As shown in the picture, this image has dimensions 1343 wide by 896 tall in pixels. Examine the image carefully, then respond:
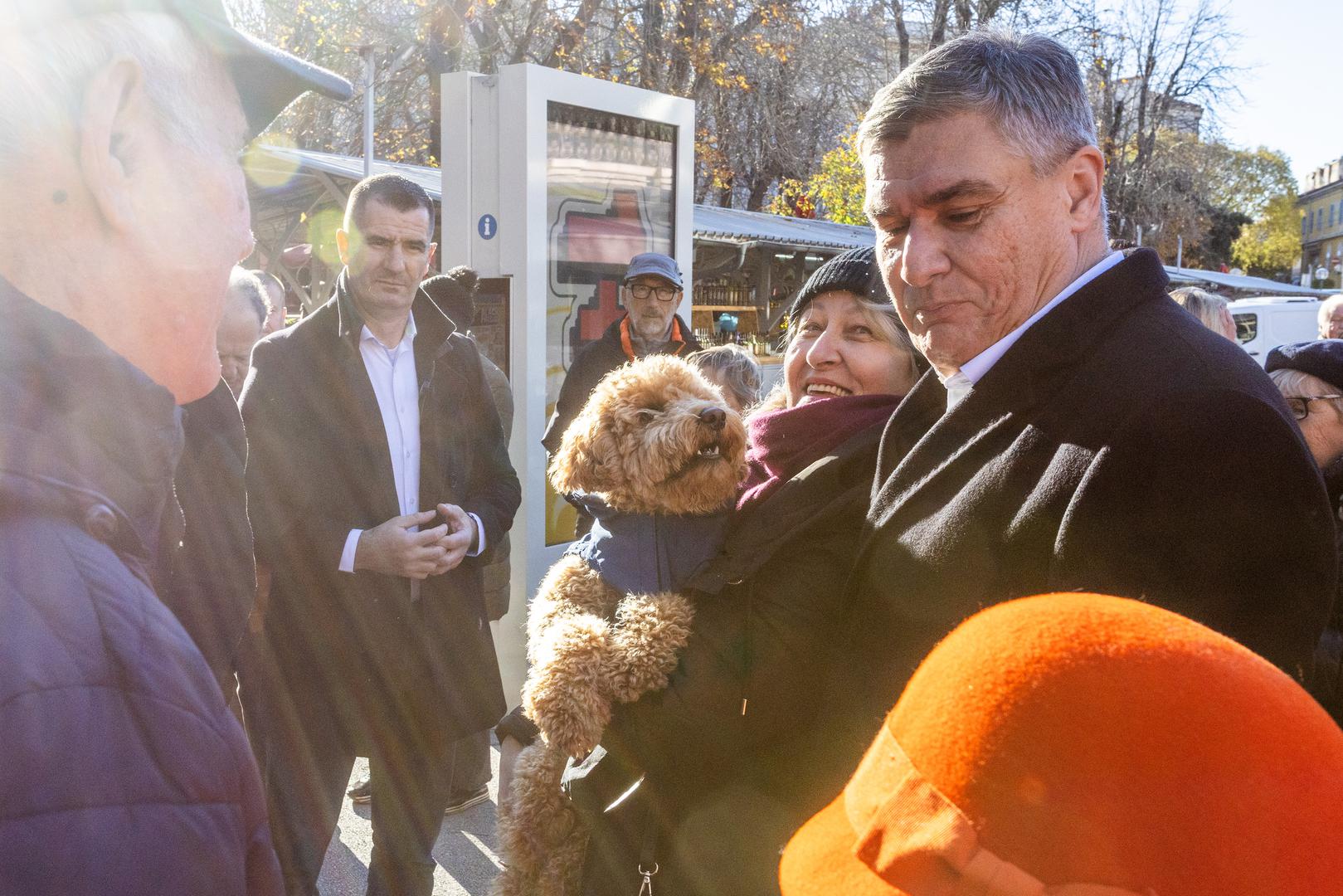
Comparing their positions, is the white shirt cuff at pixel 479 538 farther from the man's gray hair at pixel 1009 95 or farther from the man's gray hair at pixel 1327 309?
the man's gray hair at pixel 1327 309

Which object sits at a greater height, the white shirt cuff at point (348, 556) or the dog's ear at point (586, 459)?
the dog's ear at point (586, 459)

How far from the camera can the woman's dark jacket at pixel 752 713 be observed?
5.80 ft

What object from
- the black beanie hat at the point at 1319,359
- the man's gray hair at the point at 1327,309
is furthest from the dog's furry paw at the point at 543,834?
the man's gray hair at the point at 1327,309

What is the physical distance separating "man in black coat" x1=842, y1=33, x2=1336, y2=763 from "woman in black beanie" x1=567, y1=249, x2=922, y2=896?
19cm

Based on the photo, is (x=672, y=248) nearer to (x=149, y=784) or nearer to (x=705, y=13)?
(x=149, y=784)

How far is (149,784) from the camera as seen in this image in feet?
2.33

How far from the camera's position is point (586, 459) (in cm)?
239

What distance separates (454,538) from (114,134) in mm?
2315

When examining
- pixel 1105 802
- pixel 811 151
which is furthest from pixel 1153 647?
Answer: pixel 811 151

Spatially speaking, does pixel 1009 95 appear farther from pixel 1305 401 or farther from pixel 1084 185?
pixel 1305 401

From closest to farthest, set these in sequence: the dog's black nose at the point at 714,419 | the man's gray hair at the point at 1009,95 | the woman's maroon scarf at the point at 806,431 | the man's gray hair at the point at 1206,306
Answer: the man's gray hair at the point at 1009,95 < the woman's maroon scarf at the point at 806,431 < the dog's black nose at the point at 714,419 < the man's gray hair at the point at 1206,306

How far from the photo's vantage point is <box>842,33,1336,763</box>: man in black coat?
110 cm

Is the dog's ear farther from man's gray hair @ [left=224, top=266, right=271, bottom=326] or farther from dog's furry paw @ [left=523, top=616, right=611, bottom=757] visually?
man's gray hair @ [left=224, top=266, right=271, bottom=326]

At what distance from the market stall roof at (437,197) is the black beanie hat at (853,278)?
7.62 metres
